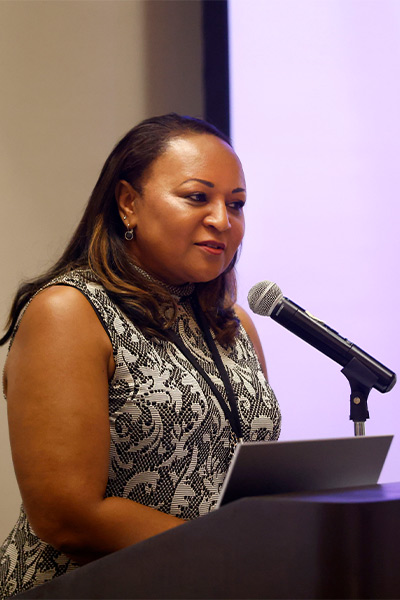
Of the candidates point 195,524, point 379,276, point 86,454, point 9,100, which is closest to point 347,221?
point 379,276

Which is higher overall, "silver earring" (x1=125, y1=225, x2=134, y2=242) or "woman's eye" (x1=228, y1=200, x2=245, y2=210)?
"woman's eye" (x1=228, y1=200, x2=245, y2=210)

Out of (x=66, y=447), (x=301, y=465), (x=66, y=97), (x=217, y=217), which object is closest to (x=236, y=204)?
(x=217, y=217)

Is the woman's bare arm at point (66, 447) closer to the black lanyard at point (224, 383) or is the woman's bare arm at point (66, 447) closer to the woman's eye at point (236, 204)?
the black lanyard at point (224, 383)

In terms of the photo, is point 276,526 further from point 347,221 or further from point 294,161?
point 294,161

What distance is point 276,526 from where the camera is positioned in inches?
29.4

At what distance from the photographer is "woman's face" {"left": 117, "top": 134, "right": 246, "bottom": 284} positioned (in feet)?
4.98

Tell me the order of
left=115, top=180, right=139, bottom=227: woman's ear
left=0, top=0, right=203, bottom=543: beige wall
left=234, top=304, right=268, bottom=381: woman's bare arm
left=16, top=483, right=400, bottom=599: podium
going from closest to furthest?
1. left=16, top=483, right=400, bottom=599: podium
2. left=115, top=180, right=139, bottom=227: woman's ear
3. left=234, top=304, right=268, bottom=381: woman's bare arm
4. left=0, top=0, right=203, bottom=543: beige wall

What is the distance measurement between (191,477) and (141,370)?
0.22 meters

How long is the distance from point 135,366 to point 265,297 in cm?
27

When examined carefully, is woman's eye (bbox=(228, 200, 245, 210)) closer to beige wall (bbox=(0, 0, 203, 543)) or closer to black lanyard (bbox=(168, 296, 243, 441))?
black lanyard (bbox=(168, 296, 243, 441))

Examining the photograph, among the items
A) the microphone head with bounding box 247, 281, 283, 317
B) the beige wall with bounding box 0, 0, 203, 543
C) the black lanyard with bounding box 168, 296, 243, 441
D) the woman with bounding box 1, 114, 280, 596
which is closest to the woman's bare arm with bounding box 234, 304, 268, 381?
the woman with bounding box 1, 114, 280, 596

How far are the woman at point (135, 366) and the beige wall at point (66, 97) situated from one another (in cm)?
90

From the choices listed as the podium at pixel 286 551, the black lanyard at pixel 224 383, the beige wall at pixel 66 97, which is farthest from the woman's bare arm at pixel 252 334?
the podium at pixel 286 551

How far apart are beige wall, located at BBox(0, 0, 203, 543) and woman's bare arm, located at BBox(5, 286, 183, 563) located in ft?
3.75
